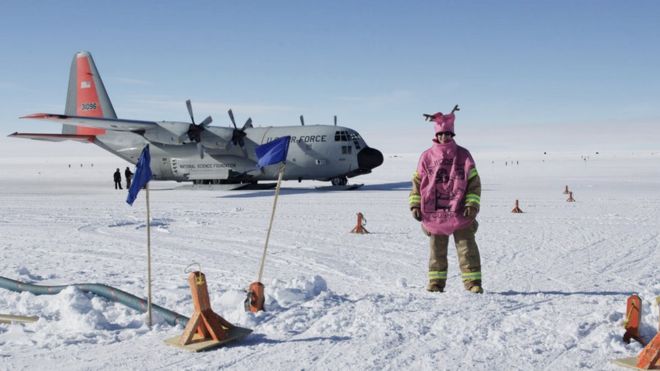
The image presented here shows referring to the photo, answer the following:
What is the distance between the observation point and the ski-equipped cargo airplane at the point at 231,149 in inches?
1048

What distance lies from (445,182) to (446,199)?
0.20 metres

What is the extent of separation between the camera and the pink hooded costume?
6.52 metres

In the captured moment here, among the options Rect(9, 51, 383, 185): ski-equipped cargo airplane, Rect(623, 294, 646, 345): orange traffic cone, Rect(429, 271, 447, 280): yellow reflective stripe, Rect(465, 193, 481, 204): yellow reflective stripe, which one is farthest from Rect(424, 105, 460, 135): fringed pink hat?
Rect(9, 51, 383, 185): ski-equipped cargo airplane

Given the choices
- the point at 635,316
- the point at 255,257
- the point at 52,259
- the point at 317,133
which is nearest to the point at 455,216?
the point at 635,316

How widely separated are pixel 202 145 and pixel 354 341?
23440 mm

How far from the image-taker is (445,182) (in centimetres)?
660

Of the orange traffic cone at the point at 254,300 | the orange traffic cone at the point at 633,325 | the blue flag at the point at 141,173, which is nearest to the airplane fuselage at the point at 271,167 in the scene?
the blue flag at the point at 141,173

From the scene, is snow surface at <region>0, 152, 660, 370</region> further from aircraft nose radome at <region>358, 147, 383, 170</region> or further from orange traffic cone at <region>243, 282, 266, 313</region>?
aircraft nose radome at <region>358, 147, 383, 170</region>

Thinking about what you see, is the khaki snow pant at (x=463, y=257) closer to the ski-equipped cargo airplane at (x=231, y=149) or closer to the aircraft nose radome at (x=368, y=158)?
the ski-equipped cargo airplane at (x=231, y=149)

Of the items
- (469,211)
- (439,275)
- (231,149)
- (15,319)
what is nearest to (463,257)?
(439,275)

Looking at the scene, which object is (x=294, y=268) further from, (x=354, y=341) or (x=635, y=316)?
(x=635, y=316)

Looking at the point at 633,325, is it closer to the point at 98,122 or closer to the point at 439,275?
the point at 439,275

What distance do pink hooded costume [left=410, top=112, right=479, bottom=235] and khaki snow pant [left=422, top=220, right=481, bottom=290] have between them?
10cm

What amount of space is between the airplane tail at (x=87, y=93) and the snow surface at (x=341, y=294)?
18.1m
